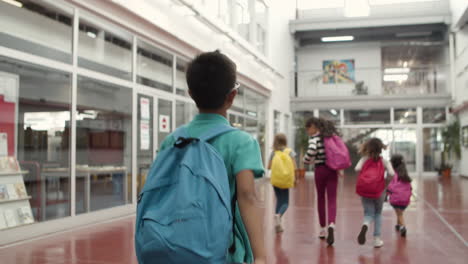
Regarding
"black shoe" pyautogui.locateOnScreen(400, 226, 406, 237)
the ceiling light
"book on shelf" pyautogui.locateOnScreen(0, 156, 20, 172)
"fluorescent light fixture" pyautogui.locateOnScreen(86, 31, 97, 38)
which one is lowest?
"black shoe" pyautogui.locateOnScreen(400, 226, 406, 237)

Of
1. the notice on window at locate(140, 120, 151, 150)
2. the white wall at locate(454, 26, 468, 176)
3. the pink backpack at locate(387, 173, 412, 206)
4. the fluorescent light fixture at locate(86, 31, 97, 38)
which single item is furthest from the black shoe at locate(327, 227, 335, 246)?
the white wall at locate(454, 26, 468, 176)

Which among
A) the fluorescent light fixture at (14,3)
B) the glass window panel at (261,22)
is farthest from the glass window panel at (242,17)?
the fluorescent light fixture at (14,3)

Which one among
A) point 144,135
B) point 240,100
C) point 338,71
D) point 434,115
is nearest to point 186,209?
point 144,135

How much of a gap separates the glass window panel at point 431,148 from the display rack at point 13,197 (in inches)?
670

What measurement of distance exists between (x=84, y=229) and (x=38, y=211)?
0.64 meters

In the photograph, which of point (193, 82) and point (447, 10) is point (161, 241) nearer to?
point (193, 82)

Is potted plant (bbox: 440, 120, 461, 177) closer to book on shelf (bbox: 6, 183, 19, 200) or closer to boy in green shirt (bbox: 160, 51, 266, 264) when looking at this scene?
book on shelf (bbox: 6, 183, 19, 200)

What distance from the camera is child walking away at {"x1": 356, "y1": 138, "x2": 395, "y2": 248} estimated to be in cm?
459

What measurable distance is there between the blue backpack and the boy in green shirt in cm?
7

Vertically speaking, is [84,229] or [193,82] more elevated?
[193,82]

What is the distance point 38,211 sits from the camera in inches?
206

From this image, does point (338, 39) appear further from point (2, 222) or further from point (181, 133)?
point (181, 133)

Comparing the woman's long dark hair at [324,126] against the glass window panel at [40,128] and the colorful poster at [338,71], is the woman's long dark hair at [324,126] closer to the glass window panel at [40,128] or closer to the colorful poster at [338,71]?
the glass window panel at [40,128]

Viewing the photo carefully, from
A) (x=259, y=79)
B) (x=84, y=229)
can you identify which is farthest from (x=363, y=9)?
(x=84, y=229)
